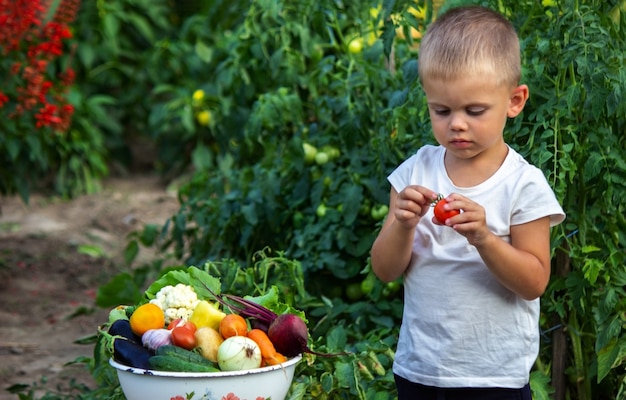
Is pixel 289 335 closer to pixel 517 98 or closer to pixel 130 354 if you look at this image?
pixel 130 354

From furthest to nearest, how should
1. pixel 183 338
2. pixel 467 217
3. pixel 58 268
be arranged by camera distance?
pixel 58 268
pixel 183 338
pixel 467 217

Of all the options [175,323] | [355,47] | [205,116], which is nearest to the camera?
[175,323]

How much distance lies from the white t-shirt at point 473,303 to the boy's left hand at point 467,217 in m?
0.15

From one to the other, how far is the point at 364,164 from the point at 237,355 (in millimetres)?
1433

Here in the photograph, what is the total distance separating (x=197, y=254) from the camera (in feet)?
13.6

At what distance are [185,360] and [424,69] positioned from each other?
0.86 metres

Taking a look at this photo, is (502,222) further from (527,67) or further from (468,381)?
(527,67)

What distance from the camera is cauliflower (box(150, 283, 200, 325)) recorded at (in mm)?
2514

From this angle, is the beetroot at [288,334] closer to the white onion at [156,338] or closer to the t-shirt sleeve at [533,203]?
the white onion at [156,338]

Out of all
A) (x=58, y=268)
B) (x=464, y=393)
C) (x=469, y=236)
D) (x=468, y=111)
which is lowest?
(x=58, y=268)

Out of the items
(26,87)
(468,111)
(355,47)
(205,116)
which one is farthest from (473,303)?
(205,116)

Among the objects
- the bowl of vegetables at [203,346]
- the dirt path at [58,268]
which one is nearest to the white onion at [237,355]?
the bowl of vegetables at [203,346]

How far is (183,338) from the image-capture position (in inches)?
93.4

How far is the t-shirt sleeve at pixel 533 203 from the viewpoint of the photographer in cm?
206
